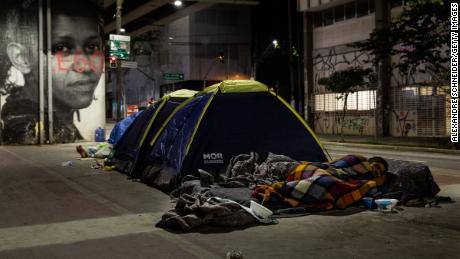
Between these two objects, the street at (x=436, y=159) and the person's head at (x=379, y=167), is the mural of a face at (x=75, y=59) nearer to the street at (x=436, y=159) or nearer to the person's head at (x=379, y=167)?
the street at (x=436, y=159)

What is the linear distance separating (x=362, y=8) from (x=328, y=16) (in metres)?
3.08

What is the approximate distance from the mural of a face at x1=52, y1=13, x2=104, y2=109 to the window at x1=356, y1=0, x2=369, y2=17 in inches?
607

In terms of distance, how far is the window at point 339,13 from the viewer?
108 feet

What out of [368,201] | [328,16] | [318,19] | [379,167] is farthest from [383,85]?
[368,201]

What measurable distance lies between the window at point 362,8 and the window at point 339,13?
1.21 m

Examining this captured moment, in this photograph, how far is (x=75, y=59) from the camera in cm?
2438

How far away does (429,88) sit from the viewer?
27344mm

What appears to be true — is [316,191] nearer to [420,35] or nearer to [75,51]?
[420,35]

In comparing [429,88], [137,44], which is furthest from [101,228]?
[137,44]

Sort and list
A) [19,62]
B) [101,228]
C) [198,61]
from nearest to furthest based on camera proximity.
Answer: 1. [101,228]
2. [19,62]
3. [198,61]

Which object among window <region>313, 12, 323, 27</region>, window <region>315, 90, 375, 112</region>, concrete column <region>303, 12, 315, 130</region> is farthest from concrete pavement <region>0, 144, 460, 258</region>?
window <region>313, 12, 323, 27</region>

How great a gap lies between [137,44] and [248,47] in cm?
1434

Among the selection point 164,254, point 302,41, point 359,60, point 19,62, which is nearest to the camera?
point 164,254

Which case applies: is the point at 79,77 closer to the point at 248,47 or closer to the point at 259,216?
the point at 259,216
